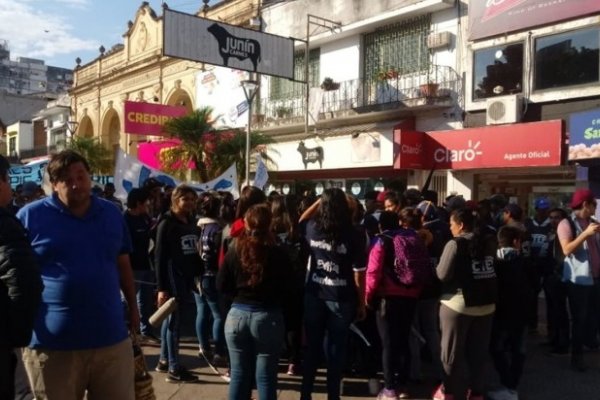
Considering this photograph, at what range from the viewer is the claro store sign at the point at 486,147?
12.8 metres

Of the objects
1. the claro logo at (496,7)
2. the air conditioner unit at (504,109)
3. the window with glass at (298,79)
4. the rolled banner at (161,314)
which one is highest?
the claro logo at (496,7)

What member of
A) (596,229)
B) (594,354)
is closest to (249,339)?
(596,229)

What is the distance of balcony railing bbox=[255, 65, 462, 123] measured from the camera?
15.2 m

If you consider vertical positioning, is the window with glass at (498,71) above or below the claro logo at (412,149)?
above

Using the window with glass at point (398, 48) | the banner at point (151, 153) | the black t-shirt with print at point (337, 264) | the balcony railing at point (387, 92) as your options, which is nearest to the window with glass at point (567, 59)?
the balcony railing at point (387, 92)

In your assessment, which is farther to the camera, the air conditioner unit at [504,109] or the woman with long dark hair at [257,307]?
the air conditioner unit at [504,109]

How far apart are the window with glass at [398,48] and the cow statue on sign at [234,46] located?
3.28 m

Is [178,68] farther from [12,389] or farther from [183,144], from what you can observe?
[12,389]

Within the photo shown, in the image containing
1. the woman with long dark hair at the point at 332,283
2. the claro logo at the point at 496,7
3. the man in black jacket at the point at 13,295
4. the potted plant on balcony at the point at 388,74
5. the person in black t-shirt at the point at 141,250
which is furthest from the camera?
the potted plant on balcony at the point at 388,74

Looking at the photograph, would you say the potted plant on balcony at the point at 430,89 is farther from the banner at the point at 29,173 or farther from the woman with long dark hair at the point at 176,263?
the woman with long dark hair at the point at 176,263

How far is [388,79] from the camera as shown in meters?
16.5

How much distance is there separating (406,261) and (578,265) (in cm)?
217

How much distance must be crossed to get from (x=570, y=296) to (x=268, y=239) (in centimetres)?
374

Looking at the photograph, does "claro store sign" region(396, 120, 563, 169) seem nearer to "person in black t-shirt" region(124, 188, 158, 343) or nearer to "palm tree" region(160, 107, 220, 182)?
"palm tree" region(160, 107, 220, 182)
